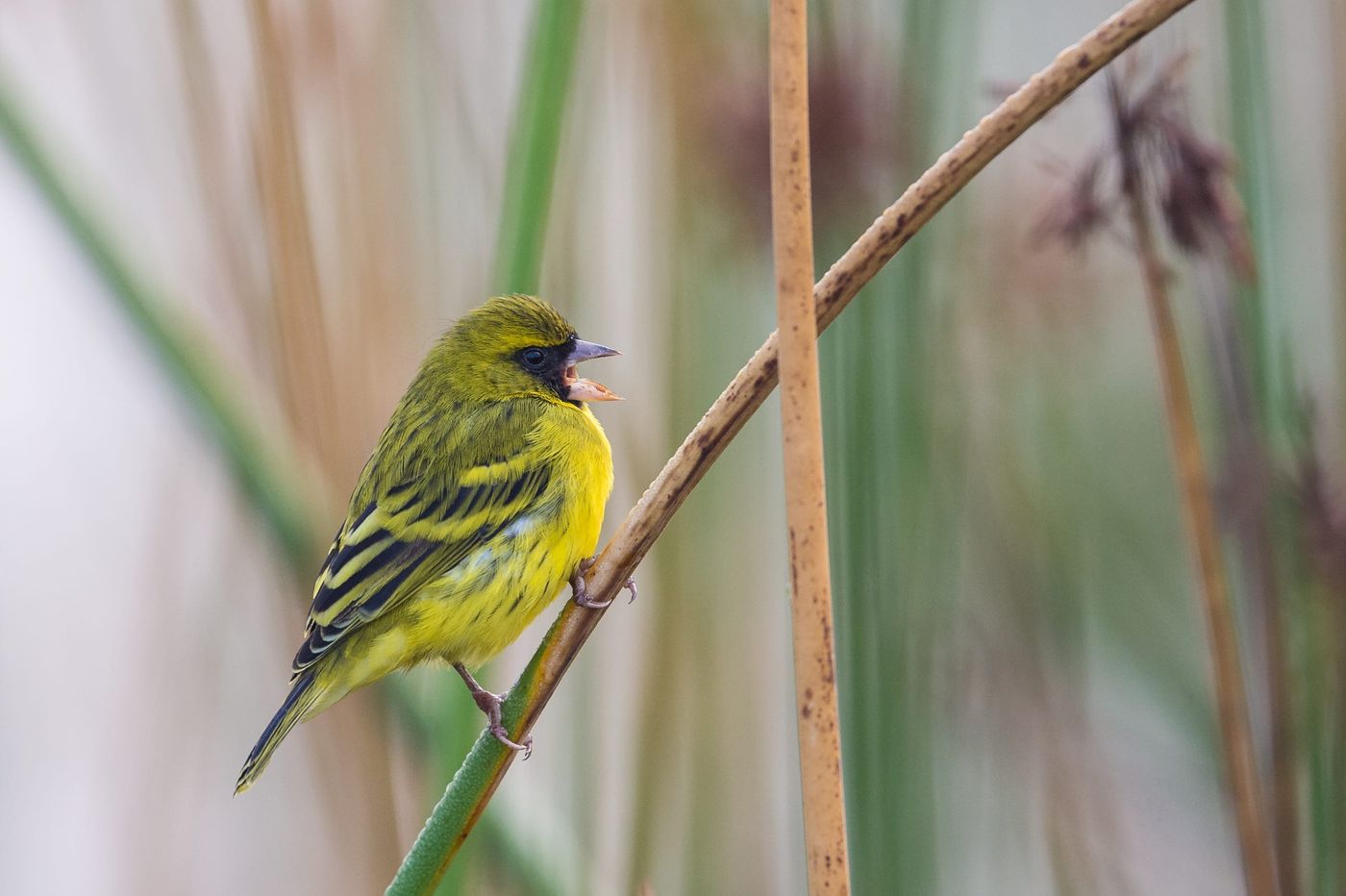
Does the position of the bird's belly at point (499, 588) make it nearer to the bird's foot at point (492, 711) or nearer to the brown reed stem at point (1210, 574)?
the bird's foot at point (492, 711)

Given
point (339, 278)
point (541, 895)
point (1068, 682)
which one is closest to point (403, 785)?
point (541, 895)

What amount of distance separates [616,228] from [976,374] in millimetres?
704

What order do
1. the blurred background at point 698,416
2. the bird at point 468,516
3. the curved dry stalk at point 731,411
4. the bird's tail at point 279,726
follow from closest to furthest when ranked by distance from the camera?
the curved dry stalk at point 731,411 → the blurred background at point 698,416 → the bird's tail at point 279,726 → the bird at point 468,516

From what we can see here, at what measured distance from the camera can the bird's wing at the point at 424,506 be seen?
1.87m

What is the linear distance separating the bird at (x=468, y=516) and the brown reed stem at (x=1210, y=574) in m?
0.79

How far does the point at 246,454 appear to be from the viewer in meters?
1.60

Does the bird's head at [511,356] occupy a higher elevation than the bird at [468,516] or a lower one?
higher

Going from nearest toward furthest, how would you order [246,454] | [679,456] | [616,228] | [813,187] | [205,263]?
1. [679,456]
2. [246,454]
3. [813,187]
4. [205,263]
5. [616,228]

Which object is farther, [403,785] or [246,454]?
[403,785]

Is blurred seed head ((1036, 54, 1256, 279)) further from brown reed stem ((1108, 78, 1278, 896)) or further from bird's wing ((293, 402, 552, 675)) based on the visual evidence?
bird's wing ((293, 402, 552, 675))

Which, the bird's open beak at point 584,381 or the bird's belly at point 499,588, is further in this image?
the bird's open beak at point 584,381

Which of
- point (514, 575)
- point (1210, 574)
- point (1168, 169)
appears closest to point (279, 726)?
point (514, 575)

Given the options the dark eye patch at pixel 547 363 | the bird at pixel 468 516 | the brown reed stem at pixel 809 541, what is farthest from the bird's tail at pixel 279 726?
the brown reed stem at pixel 809 541

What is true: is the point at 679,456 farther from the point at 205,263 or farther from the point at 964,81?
the point at 205,263
